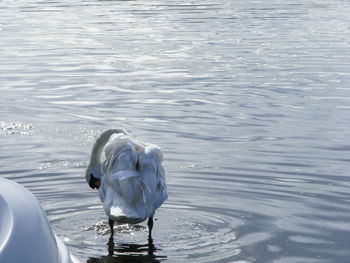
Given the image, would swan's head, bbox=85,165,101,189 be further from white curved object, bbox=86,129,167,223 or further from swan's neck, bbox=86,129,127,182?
white curved object, bbox=86,129,167,223

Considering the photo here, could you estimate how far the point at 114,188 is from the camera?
9.26 m

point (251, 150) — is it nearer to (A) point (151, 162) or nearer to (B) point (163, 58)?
(A) point (151, 162)

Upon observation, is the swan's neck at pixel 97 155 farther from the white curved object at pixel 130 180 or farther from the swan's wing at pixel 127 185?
the swan's wing at pixel 127 185

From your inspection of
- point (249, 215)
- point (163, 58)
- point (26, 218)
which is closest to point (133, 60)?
point (163, 58)

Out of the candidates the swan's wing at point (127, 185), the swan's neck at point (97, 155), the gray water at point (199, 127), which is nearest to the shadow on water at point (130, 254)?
the gray water at point (199, 127)

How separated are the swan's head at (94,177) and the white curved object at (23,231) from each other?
3.50 meters

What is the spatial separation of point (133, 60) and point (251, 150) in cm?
1056

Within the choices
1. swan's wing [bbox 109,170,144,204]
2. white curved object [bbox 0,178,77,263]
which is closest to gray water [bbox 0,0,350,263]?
swan's wing [bbox 109,170,144,204]

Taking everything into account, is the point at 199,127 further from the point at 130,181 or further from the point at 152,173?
the point at 130,181

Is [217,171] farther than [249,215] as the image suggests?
Yes

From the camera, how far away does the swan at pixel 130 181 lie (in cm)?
898

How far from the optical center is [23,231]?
569cm

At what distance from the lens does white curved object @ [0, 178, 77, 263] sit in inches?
214

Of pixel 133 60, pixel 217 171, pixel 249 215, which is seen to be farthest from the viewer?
pixel 133 60
